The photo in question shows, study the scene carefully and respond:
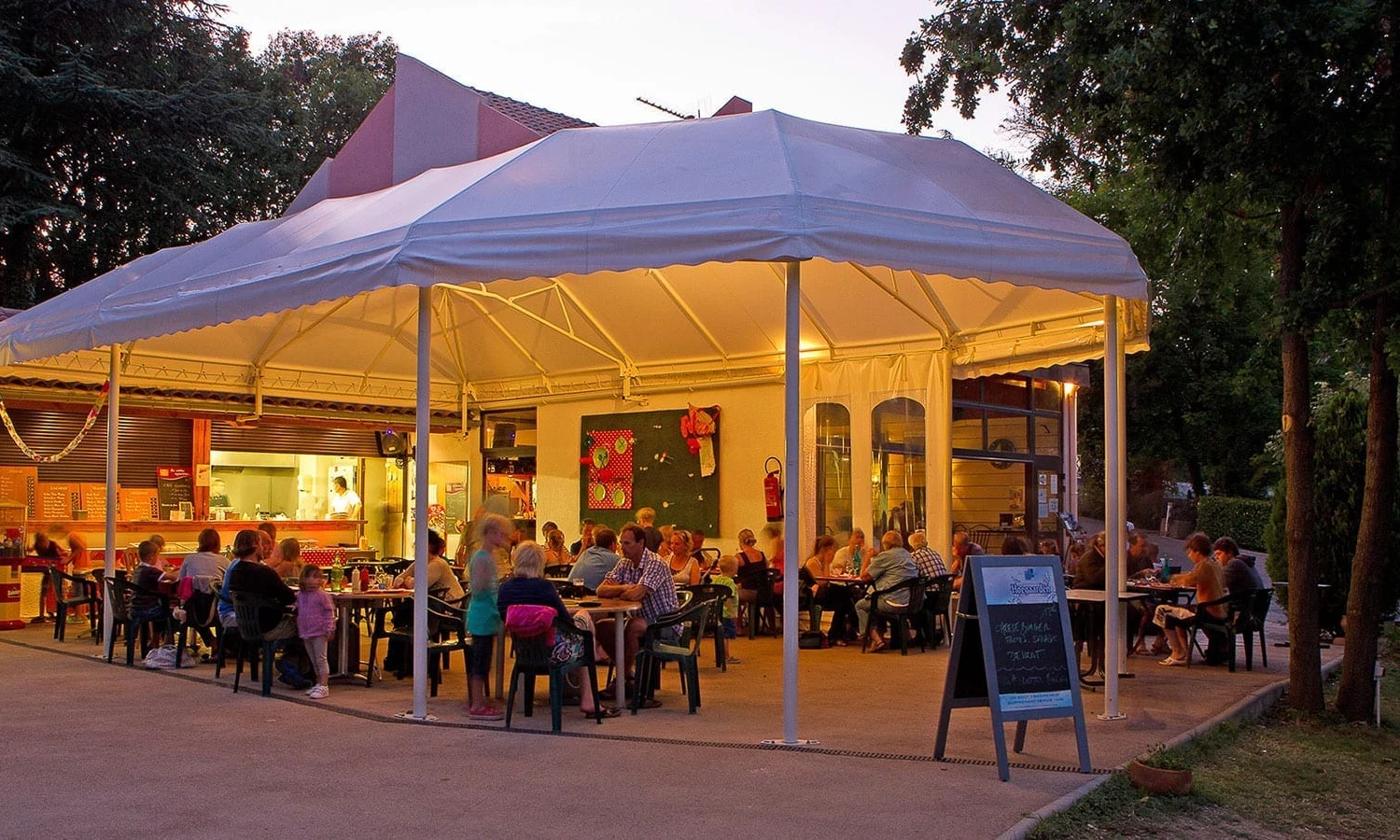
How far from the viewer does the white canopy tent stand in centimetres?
723

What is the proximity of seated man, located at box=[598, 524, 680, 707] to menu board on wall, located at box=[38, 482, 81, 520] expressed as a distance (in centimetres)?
900

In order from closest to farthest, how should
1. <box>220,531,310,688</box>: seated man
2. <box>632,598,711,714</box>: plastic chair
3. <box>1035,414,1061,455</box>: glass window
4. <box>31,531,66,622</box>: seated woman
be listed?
<box>632,598,711,714</box>: plastic chair → <box>220,531,310,688</box>: seated man → <box>31,531,66,622</box>: seated woman → <box>1035,414,1061,455</box>: glass window

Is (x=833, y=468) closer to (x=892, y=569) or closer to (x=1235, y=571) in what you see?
(x=892, y=569)

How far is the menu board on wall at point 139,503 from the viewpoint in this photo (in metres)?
Answer: 15.3

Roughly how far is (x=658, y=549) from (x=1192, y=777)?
5833 millimetres

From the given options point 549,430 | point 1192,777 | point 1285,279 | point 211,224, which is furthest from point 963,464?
point 211,224

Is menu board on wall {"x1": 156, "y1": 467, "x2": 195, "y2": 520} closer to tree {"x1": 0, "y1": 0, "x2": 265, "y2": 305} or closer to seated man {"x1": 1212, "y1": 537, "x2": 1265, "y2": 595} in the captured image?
tree {"x1": 0, "y1": 0, "x2": 265, "y2": 305}

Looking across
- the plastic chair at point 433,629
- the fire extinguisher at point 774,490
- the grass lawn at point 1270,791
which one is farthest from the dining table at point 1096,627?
the plastic chair at point 433,629

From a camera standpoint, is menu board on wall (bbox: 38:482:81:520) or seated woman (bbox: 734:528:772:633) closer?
seated woman (bbox: 734:528:772:633)

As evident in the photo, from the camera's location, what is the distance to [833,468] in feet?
47.5

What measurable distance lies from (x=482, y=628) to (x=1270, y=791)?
4680 mm

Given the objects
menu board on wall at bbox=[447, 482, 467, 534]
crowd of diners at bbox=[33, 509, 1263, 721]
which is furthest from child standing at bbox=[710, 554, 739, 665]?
menu board on wall at bbox=[447, 482, 467, 534]

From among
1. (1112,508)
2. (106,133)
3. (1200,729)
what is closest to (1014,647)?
(1200,729)

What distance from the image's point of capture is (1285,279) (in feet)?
28.6
